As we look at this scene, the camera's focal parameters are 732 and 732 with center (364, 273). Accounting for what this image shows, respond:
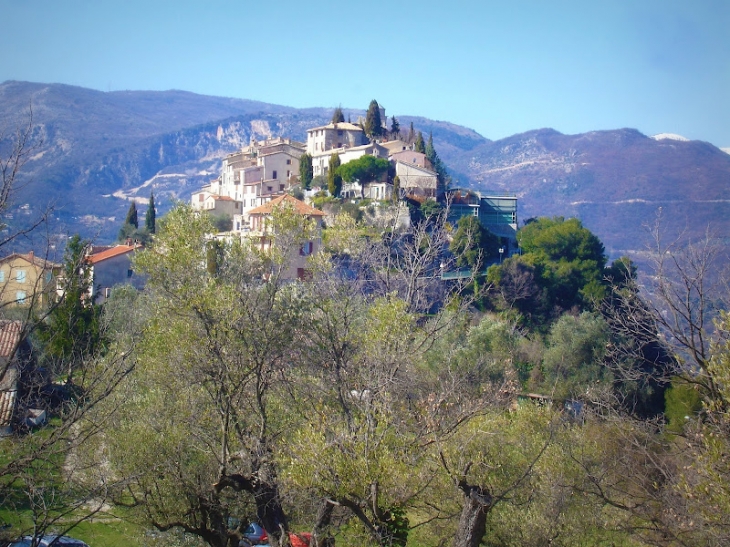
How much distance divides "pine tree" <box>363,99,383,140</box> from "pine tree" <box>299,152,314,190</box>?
12.1m

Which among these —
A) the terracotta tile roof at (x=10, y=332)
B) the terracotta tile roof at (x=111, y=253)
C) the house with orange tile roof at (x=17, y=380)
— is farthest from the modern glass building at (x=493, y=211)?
the house with orange tile roof at (x=17, y=380)

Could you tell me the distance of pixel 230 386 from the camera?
11281 mm

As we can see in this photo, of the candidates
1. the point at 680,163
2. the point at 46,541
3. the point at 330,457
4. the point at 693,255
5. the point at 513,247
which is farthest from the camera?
the point at 680,163

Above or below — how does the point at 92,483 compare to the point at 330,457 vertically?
below

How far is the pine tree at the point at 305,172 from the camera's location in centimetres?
6419

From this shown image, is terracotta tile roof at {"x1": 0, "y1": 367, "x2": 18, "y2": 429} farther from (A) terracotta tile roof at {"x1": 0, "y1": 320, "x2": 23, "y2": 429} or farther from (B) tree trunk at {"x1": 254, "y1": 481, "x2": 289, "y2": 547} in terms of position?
(B) tree trunk at {"x1": 254, "y1": 481, "x2": 289, "y2": 547}

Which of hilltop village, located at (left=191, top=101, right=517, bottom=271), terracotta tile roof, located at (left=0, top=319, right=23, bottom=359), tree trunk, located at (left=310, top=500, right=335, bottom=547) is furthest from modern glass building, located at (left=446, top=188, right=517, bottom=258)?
tree trunk, located at (left=310, top=500, right=335, bottom=547)

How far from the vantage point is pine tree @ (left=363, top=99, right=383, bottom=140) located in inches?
3014

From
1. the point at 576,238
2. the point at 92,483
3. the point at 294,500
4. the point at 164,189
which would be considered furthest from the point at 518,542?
the point at 164,189

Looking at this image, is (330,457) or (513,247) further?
(513,247)

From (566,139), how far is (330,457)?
181482mm

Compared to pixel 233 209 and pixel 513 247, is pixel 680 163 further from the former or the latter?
pixel 233 209

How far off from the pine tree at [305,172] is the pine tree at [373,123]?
12.1 m

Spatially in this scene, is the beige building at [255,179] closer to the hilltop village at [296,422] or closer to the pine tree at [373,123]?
the pine tree at [373,123]
